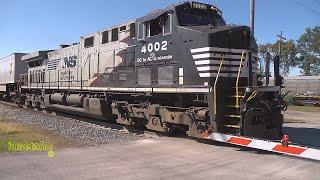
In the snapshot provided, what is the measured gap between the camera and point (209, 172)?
7773 millimetres

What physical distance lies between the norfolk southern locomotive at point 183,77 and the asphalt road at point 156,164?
0.89 m

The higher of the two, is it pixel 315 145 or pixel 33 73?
pixel 33 73

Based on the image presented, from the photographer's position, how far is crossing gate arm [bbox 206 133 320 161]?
7.43 metres

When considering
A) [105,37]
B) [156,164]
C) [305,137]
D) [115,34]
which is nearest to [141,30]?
[115,34]

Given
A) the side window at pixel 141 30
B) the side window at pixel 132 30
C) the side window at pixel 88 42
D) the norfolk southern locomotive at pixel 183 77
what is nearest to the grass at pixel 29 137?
the norfolk southern locomotive at pixel 183 77

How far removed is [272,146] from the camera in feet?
27.6

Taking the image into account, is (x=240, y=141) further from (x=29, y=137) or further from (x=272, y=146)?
(x=29, y=137)

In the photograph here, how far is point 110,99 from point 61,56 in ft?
20.6

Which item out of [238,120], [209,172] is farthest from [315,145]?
[209,172]

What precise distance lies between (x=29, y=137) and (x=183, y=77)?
189 inches

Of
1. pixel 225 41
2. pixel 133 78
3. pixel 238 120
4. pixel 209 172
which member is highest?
pixel 225 41

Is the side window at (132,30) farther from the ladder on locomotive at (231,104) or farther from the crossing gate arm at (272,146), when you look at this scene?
the crossing gate arm at (272,146)

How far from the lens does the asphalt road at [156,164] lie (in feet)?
24.6

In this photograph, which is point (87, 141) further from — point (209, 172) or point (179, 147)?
point (209, 172)
